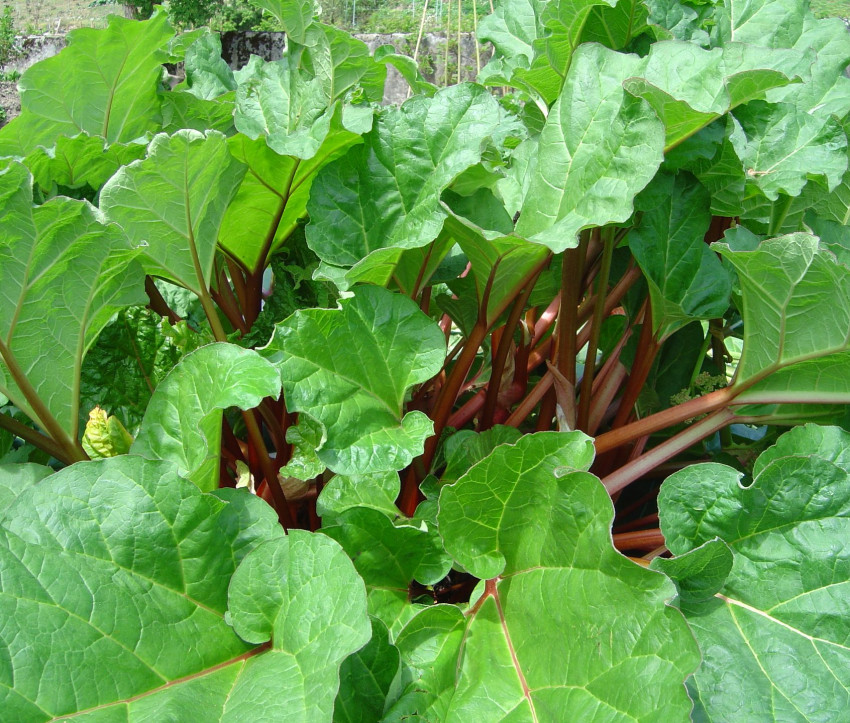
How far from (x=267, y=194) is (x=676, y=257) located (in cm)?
42

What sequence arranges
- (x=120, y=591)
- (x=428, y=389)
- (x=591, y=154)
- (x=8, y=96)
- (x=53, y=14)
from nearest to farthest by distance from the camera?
(x=120, y=591) < (x=591, y=154) < (x=428, y=389) < (x=8, y=96) < (x=53, y=14)

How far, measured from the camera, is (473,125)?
651 mm

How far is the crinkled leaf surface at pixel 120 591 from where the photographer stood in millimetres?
436

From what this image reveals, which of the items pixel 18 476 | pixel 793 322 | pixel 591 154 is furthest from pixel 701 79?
pixel 18 476

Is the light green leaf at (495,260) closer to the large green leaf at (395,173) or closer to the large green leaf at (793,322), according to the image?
the large green leaf at (395,173)

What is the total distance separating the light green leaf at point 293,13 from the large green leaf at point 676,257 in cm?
36

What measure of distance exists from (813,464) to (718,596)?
124mm

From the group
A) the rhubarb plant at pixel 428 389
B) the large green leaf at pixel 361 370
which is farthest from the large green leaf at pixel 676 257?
the large green leaf at pixel 361 370

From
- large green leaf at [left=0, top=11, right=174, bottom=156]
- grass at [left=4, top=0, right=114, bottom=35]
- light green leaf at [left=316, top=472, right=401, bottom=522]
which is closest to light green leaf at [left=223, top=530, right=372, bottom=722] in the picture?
light green leaf at [left=316, top=472, right=401, bottom=522]

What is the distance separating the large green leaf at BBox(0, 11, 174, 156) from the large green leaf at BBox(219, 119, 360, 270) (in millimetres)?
234

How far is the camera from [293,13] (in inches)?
27.5

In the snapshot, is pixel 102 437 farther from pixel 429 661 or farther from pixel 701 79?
pixel 701 79

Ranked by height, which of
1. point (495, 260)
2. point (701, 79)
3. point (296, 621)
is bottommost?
point (296, 621)

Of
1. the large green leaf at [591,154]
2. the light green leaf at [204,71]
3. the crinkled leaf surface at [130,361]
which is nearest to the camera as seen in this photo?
the large green leaf at [591,154]
